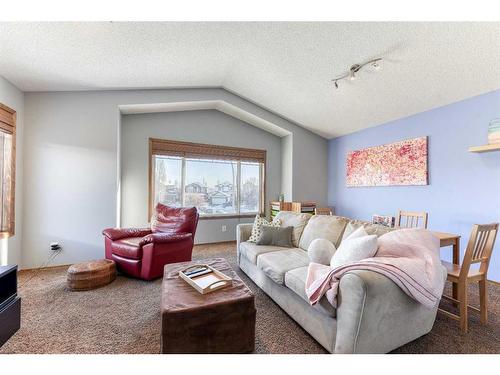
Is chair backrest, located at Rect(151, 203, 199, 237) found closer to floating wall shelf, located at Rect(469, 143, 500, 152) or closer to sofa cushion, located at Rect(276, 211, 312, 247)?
sofa cushion, located at Rect(276, 211, 312, 247)

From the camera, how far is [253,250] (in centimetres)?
251

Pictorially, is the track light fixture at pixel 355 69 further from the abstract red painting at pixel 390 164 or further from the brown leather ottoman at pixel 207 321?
the brown leather ottoman at pixel 207 321

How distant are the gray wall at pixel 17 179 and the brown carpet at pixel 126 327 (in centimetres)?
61

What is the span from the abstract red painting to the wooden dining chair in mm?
1572

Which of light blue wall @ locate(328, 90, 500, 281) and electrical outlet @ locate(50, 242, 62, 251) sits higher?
light blue wall @ locate(328, 90, 500, 281)

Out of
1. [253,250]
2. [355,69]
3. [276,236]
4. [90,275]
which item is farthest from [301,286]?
[355,69]

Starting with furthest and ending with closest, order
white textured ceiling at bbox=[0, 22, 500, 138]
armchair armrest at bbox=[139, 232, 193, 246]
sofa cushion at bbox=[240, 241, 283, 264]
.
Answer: armchair armrest at bbox=[139, 232, 193, 246]
sofa cushion at bbox=[240, 241, 283, 264]
white textured ceiling at bbox=[0, 22, 500, 138]

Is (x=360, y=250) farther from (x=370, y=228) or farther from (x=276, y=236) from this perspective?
(x=276, y=236)

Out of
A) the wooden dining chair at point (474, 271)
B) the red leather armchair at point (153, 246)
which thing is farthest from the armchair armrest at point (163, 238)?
the wooden dining chair at point (474, 271)

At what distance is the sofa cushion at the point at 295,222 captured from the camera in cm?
268

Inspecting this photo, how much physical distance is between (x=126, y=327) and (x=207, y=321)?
89cm

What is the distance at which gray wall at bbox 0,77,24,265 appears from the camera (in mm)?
2626

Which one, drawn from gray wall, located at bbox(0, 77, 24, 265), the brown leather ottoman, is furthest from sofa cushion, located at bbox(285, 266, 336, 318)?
gray wall, located at bbox(0, 77, 24, 265)
